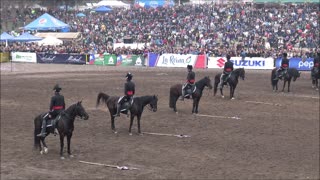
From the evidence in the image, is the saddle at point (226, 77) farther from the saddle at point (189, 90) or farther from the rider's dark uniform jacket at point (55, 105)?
the rider's dark uniform jacket at point (55, 105)

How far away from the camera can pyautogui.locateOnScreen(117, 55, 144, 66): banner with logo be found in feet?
170

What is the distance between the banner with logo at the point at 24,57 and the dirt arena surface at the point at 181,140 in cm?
2109

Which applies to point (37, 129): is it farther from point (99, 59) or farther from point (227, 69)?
point (99, 59)

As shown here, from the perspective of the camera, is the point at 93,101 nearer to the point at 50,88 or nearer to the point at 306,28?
the point at 50,88

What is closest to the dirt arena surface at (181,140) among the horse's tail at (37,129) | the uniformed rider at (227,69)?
the horse's tail at (37,129)

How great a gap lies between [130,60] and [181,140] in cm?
3317

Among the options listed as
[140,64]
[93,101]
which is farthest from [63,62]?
[93,101]

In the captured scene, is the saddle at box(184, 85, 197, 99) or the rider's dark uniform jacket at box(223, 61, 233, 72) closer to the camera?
the saddle at box(184, 85, 197, 99)

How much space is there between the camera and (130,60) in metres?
52.1

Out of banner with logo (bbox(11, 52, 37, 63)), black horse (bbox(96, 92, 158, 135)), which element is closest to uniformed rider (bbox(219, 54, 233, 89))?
black horse (bbox(96, 92, 158, 135))

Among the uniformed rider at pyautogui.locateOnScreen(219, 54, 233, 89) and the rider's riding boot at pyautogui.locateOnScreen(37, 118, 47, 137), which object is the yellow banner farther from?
the rider's riding boot at pyautogui.locateOnScreen(37, 118, 47, 137)

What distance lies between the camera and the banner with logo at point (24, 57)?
55.5 m

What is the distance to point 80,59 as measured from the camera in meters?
53.9

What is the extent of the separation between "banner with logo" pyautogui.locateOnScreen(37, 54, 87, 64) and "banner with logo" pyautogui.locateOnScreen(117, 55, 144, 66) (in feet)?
13.2
